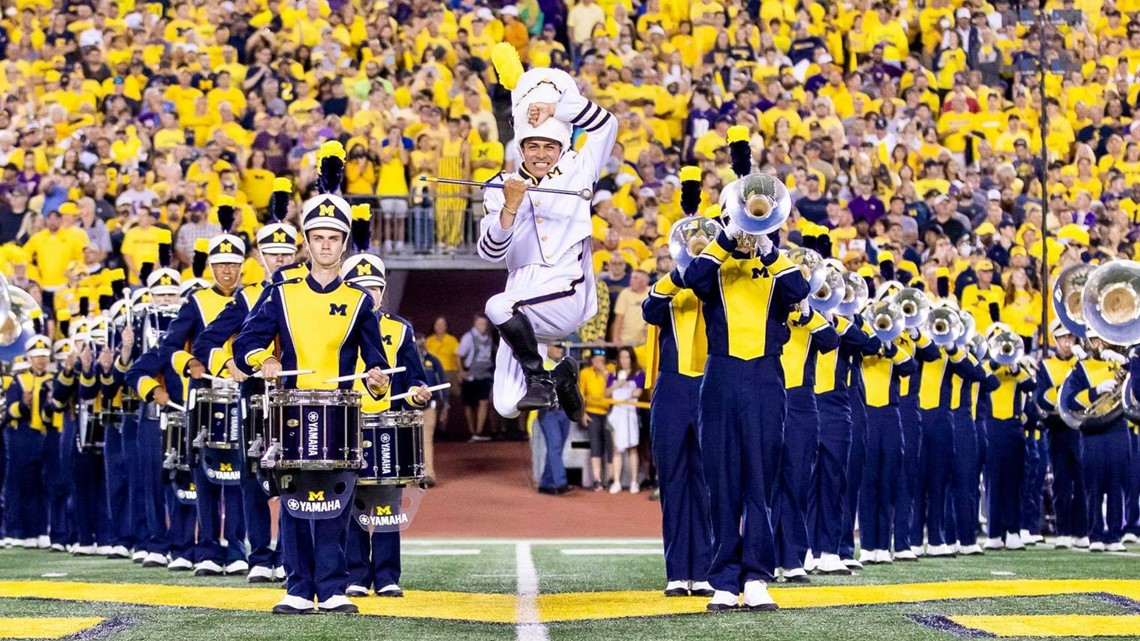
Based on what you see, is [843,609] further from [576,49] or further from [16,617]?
[576,49]

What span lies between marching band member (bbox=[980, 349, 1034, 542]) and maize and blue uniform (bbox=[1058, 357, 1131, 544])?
0.53m

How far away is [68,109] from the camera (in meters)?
21.9

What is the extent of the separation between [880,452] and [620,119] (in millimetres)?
8156

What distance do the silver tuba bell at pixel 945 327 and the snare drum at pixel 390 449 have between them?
574 cm

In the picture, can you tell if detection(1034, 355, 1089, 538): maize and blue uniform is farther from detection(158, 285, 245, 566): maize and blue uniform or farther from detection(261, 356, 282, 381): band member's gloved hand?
detection(261, 356, 282, 381): band member's gloved hand

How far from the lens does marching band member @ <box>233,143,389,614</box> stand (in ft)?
28.9

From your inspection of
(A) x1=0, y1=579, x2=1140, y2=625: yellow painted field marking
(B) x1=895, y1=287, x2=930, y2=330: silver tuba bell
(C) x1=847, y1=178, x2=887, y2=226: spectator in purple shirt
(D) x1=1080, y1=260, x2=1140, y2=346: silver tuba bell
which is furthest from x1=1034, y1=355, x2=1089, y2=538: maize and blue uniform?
(C) x1=847, y1=178, x2=887, y2=226: spectator in purple shirt

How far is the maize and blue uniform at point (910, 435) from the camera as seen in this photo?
45.3 ft

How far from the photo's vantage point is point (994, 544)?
1541 centimetres

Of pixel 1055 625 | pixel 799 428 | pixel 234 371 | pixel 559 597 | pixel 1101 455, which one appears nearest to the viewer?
pixel 1055 625

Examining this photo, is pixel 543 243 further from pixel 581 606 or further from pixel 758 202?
pixel 581 606

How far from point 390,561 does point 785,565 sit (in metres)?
2.28

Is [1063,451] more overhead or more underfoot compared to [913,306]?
more underfoot

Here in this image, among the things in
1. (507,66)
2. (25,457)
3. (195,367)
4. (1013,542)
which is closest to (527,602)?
(195,367)
